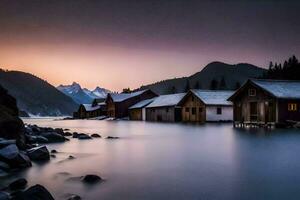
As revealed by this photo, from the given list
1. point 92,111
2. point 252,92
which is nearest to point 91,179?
point 252,92

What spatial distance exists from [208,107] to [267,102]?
17.6 m

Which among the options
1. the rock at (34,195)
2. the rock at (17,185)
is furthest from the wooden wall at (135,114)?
the rock at (34,195)

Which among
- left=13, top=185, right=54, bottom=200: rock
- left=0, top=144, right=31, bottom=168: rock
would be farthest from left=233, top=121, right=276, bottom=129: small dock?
left=13, top=185, right=54, bottom=200: rock

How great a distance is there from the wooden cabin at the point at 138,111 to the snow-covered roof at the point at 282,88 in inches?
1621

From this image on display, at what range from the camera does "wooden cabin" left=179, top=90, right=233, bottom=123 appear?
58.3 metres

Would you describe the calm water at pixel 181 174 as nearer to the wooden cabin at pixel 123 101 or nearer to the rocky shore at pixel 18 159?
the rocky shore at pixel 18 159

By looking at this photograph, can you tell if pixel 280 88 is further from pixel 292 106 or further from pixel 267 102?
pixel 292 106

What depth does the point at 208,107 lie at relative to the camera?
5816 cm

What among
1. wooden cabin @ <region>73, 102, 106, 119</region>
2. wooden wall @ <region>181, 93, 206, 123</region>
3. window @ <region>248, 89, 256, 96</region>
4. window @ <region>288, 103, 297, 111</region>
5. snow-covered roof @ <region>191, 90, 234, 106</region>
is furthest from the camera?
wooden cabin @ <region>73, 102, 106, 119</region>

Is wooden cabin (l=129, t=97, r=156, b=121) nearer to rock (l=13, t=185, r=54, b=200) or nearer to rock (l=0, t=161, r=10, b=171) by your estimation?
rock (l=0, t=161, r=10, b=171)

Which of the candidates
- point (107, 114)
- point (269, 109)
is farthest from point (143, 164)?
point (107, 114)

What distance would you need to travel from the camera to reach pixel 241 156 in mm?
16438

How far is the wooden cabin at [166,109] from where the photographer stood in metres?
68.7

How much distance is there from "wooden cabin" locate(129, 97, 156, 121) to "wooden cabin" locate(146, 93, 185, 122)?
6.34ft
